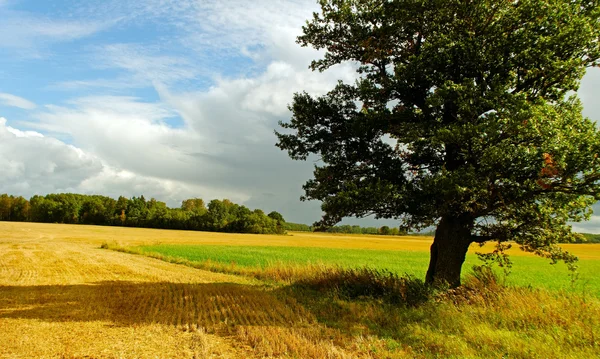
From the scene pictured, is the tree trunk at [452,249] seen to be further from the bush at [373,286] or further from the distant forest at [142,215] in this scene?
the distant forest at [142,215]

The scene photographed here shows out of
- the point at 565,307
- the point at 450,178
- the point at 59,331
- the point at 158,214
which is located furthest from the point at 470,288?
the point at 158,214

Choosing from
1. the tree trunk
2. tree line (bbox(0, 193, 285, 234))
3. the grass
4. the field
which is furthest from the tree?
tree line (bbox(0, 193, 285, 234))

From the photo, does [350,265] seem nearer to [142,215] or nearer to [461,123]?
[461,123]

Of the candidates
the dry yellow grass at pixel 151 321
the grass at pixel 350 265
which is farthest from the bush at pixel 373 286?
the grass at pixel 350 265

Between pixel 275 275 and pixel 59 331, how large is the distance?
1078 cm

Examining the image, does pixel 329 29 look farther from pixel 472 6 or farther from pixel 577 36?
pixel 577 36

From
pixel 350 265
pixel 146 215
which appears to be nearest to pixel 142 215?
pixel 146 215

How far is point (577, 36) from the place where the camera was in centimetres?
1034

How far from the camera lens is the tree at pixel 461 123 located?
32.3 feet

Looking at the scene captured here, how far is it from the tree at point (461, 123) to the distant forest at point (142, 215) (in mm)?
100750

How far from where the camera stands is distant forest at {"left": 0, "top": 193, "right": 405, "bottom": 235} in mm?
109625

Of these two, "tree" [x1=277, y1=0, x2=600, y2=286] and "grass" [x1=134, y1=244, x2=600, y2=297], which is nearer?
"tree" [x1=277, y1=0, x2=600, y2=286]

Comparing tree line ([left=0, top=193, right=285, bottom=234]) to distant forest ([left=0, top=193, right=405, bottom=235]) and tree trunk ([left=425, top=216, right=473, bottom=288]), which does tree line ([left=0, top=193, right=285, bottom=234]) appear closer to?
distant forest ([left=0, top=193, right=405, bottom=235])

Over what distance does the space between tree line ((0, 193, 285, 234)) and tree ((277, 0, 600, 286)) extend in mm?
100622
